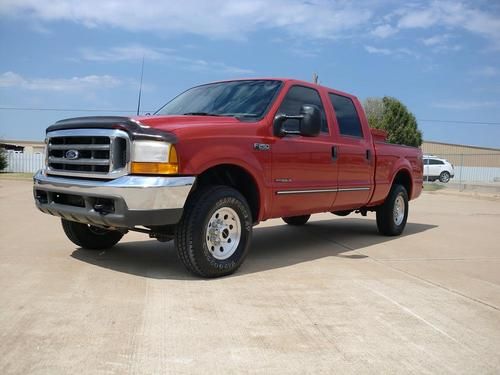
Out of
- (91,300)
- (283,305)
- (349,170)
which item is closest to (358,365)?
(283,305)

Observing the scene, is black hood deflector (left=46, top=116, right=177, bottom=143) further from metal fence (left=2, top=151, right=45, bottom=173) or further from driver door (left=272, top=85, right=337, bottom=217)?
metal fence (left=2, top=151, right=45, bottom=173)

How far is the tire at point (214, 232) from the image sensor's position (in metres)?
4.75

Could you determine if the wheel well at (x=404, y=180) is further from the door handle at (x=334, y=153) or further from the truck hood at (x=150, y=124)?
the truck hood at (x=150, y=124)

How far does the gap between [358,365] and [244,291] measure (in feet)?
5.48

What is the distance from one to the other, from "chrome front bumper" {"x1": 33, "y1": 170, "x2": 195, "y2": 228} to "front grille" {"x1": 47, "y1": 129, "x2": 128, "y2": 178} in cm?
12

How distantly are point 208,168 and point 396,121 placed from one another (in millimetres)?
45793

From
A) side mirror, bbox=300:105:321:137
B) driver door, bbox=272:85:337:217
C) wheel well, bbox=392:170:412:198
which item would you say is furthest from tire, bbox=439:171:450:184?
side mirror, bbox=300:105:321:137

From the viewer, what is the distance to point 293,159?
230 inches

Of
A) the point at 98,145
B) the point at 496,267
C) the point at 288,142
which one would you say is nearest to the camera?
the point at 98,145

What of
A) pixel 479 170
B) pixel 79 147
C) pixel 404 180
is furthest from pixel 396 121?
pixel 79 147

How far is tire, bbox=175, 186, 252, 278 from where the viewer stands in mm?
4754

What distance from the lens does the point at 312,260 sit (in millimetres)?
6125

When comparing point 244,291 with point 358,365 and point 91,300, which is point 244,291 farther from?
point 358,365

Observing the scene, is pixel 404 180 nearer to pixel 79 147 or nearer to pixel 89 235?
pixel 89 235
